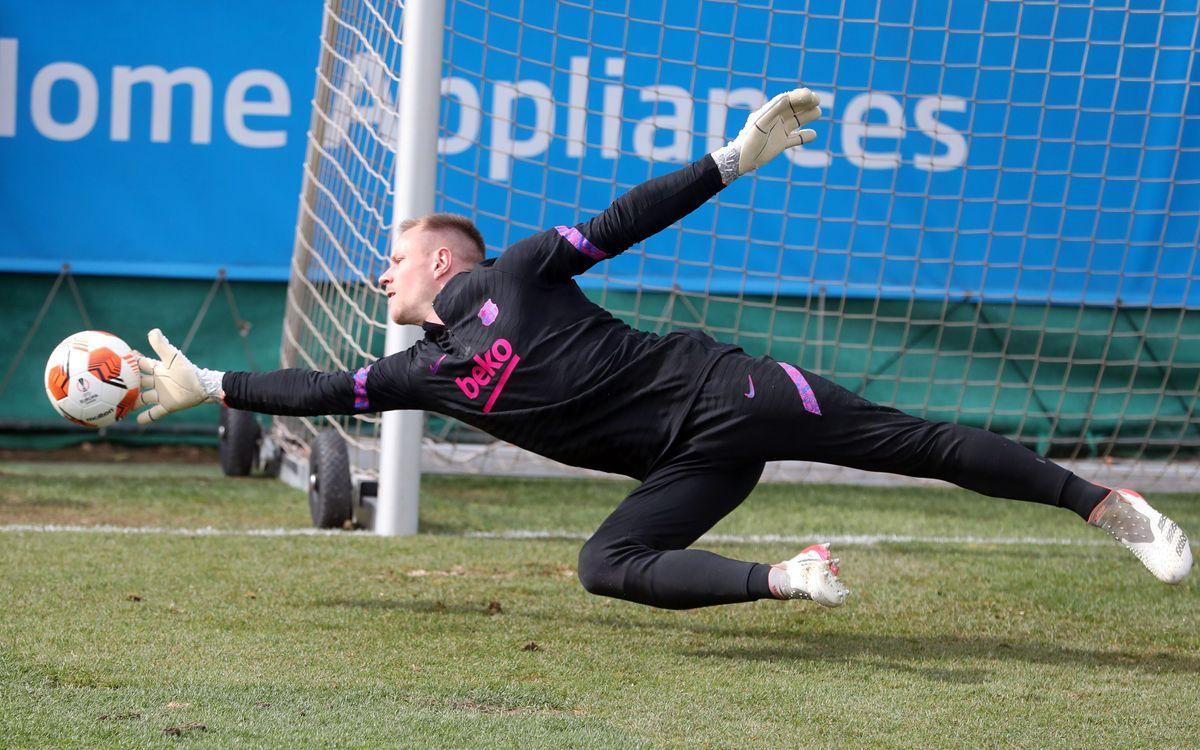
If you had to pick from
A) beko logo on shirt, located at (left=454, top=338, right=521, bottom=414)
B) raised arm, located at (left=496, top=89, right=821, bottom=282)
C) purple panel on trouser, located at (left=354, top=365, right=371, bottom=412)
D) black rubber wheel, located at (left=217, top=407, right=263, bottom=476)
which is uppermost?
raised arm, located at (left=496, top=89, right=821, bottom=282)

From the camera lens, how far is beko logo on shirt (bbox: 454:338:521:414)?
3.60 meters

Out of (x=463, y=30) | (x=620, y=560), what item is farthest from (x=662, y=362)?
(x=463, y=30)

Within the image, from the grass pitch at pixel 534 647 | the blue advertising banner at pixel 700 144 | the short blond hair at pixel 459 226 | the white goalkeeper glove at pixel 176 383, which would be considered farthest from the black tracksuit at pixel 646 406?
the blue advertising banner at pixel 700 144

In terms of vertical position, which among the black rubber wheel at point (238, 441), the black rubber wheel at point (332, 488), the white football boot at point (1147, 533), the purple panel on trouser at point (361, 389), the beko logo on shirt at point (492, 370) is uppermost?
the beko logo on shirt at point (492, 370)

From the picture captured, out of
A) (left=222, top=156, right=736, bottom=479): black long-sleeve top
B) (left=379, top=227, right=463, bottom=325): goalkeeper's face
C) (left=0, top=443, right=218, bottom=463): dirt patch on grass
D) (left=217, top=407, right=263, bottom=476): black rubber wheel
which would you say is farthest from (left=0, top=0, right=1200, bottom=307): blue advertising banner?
(left=222, top=156, right=736, bottom=479): black long-sleeve top

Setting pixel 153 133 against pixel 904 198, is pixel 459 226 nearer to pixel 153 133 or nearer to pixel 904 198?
pixel 904 198

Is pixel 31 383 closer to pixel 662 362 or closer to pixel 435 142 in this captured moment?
pixel 435 142

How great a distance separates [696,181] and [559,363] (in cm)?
59

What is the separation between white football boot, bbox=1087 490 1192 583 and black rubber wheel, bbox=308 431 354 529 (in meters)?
3.14

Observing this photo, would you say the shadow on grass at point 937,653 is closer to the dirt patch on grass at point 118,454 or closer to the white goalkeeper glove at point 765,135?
the white goalkeeper glove at point 765,135

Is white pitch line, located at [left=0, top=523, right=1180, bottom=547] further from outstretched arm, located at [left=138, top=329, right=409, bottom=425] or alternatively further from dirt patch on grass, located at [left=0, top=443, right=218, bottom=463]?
dirt patch on grass, located at [left=0, top=443, right=218, bottom=463]

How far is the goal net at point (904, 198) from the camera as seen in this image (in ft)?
24.8

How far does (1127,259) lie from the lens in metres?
7.89

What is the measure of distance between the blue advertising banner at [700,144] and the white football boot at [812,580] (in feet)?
14.5
